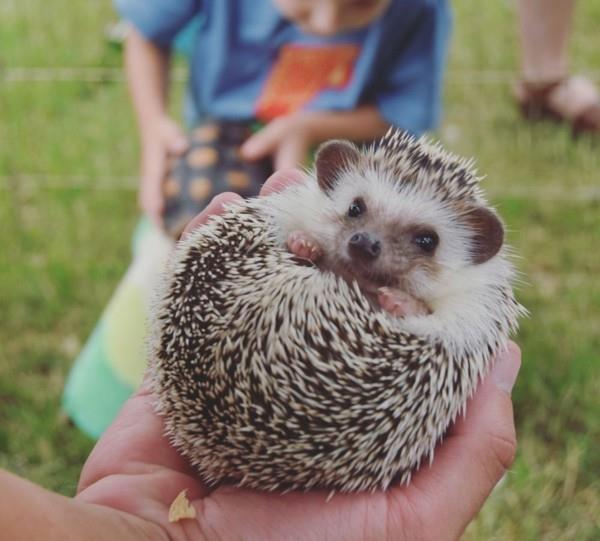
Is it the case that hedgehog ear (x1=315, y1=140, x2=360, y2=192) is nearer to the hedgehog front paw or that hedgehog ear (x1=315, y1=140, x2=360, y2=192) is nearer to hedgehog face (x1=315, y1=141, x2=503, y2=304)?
hedgehog face (x1=315, y1=141, x2=503, y2=304)

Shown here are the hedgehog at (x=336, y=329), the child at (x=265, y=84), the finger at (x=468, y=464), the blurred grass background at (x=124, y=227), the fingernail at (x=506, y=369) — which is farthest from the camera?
the child at (x=265, y=84)

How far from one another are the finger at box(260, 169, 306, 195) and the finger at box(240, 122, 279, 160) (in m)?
0.80

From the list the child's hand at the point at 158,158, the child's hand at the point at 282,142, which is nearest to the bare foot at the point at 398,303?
the child's hand at the point at 282,142

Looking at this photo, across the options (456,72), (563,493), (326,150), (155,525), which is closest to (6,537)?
(155,525)

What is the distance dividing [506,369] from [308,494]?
38cm

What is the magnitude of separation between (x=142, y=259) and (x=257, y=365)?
1435 mm

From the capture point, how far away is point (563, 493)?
82.7 inches

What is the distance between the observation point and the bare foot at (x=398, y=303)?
4.09 ft

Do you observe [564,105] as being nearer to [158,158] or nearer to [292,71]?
[292,71]

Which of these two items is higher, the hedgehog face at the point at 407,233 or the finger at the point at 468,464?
the hedgehog face at the point at 407,233

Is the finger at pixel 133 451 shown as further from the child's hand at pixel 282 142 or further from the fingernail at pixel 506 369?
the child's hand at pixel 282 142

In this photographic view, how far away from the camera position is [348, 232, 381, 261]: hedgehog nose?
1292 millimetres

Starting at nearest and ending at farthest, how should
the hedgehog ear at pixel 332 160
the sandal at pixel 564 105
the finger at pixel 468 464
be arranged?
the finger at pixel 468 464
the hedgehog ear at pixel 332 160
the sandal at pixel 564 105

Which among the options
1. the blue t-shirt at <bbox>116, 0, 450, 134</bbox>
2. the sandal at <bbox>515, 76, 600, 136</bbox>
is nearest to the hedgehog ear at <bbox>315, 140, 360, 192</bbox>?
the blue t-shirt at <bbox>116, 0, 450, 134</bbox>
